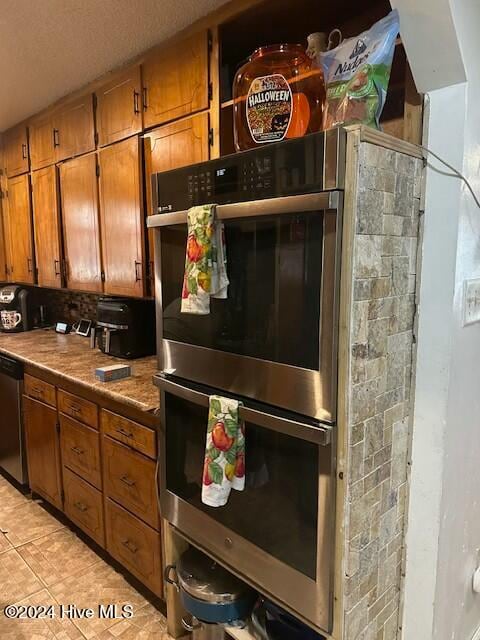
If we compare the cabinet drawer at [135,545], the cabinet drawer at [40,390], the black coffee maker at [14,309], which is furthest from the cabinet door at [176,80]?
the black coffee maker at [14,309]

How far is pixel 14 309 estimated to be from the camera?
131 inches

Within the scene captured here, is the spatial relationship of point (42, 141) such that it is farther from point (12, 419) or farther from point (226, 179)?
point (226, 179)

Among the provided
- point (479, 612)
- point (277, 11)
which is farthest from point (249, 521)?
point (277, 11)

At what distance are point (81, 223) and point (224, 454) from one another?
6.02ft

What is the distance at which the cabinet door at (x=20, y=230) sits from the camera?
306cm

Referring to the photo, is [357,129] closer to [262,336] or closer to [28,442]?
[262,336]

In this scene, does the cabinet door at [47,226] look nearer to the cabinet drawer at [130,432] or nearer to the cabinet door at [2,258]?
the cabinet door at [2,258]

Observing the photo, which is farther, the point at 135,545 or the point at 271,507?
the point at 135,545

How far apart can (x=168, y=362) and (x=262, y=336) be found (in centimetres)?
44

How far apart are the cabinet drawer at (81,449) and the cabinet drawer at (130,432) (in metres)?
0.13

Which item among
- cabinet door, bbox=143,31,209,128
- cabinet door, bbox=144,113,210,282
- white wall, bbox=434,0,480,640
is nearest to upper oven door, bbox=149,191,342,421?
white wall, bbox=434,0,480,640

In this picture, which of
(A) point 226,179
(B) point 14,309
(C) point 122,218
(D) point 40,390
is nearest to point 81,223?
(C) point 122,218

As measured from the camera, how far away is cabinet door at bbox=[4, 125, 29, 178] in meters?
2.96

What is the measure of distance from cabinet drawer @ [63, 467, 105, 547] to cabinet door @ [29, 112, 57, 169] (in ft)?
6.01
